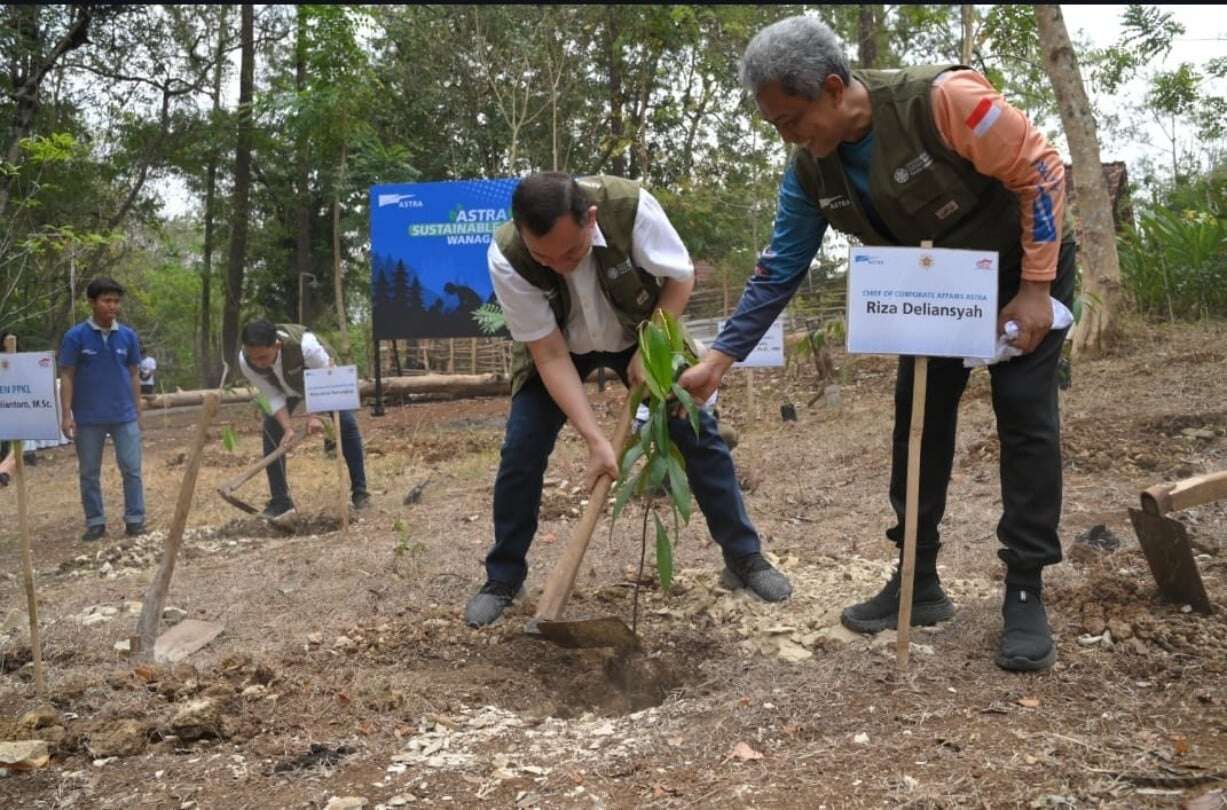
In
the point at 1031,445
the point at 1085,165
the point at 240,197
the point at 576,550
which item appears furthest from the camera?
the point at 240,197

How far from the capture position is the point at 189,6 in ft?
60.3

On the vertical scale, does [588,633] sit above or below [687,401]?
below

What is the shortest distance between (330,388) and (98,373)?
207 cm

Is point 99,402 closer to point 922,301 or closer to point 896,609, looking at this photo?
point 896,609

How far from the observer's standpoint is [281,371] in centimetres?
640

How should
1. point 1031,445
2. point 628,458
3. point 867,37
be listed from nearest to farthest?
point 1031,445 < point 628,458 < point 867,37

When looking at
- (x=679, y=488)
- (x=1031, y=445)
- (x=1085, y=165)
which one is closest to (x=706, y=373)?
(x=679, y=488)

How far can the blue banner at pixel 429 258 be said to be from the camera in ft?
35.6

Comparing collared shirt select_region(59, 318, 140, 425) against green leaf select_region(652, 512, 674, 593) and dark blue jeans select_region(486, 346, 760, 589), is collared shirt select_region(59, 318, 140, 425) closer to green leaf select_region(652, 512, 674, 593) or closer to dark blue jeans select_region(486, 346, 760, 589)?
dark blue jeans select_region(486, 346, 760, 589)

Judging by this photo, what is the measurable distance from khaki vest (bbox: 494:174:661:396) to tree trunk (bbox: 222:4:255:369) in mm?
16918

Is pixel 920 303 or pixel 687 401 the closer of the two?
pixel 920 303

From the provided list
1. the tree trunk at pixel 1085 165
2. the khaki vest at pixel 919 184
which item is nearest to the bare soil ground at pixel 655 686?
the khaki vest at pixel 919 184

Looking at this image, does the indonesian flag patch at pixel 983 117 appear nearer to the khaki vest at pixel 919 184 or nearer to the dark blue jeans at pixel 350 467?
the khaki vest at pixel 919 184

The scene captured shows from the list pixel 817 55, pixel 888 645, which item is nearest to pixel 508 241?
pixel 817 55
